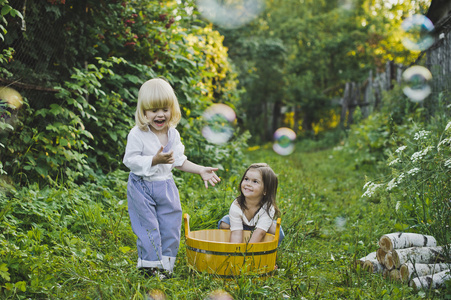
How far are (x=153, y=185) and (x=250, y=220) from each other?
0.78 metres

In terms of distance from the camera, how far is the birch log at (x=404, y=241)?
2.79 m

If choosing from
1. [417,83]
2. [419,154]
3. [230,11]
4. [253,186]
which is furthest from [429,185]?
[230,11]

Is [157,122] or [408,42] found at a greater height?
[408,42]

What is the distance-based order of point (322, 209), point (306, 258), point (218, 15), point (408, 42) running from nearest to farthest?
point (306, 258) → point (322, 209) → point (218, 15) → point (408, 42)

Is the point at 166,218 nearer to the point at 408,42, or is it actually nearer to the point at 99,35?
the point at 99,35

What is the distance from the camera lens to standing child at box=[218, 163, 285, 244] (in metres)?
2.90

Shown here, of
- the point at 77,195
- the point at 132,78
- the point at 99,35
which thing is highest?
the point at 99,35

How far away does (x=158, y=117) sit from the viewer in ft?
8.71

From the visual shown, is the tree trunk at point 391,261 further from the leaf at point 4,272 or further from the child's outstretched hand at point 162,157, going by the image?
the leaf at point 4,272

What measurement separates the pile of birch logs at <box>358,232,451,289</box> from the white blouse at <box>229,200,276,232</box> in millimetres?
739

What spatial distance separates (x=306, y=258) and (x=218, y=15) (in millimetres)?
11831

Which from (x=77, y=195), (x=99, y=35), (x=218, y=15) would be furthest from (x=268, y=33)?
(x=77, y=195)

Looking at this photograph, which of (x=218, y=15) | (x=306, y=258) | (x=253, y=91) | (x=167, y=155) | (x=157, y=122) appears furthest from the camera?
(x=253, y=91)

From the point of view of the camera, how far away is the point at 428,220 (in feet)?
10.3
